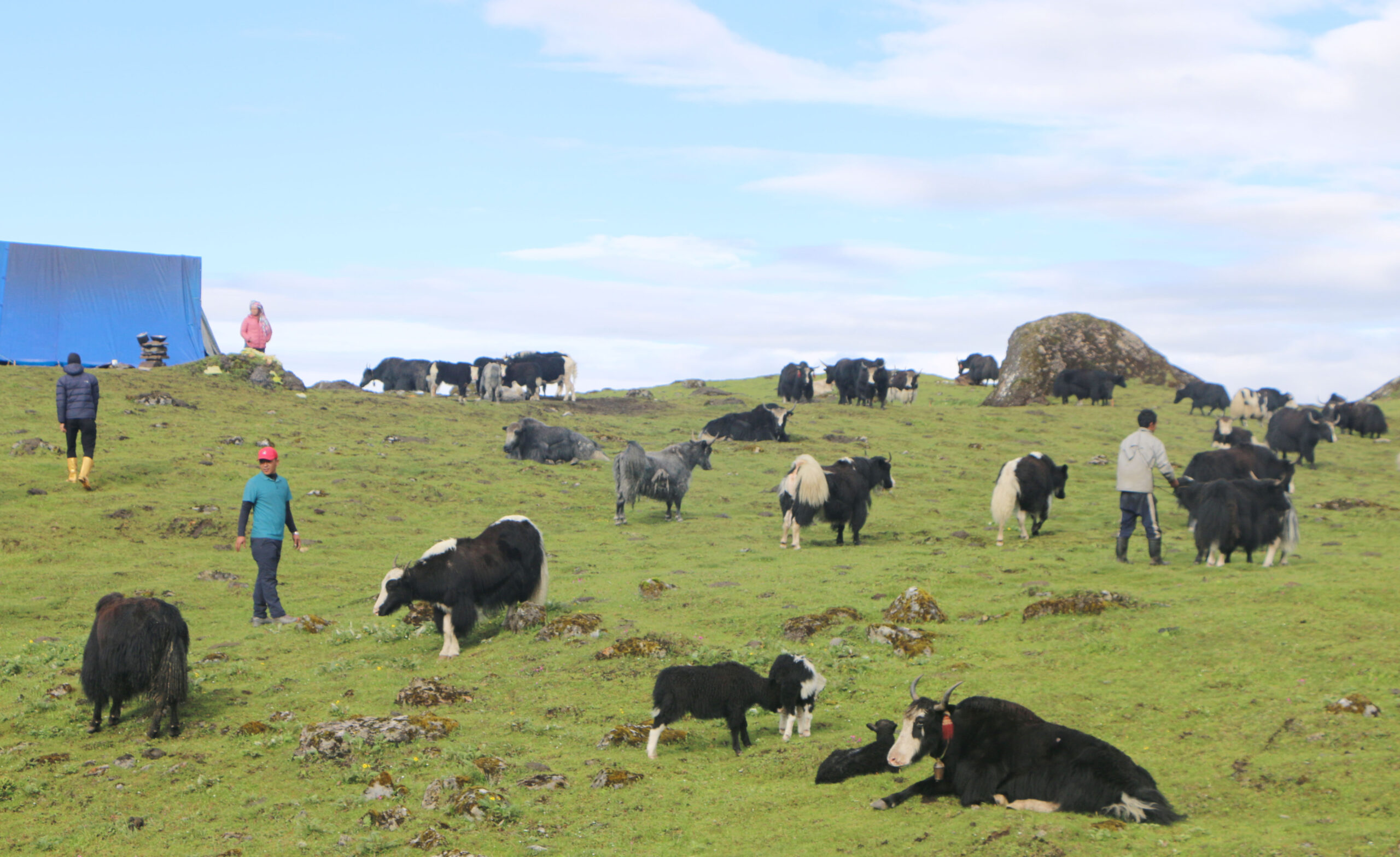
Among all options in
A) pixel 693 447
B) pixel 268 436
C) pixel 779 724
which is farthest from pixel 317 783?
pixel 268 436

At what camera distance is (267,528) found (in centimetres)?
1477

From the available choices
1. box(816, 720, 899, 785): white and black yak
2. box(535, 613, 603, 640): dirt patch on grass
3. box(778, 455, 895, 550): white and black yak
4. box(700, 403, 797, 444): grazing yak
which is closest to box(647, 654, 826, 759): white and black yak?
box(816, 720, 899, 785): white and black yak

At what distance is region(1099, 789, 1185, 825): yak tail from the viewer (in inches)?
279

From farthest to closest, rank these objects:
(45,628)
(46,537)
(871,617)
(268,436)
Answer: (268,436), (46,537), (45,628), (871,617)

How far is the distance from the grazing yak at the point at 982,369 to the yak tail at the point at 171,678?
53.5 metres

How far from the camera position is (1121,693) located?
10062mm

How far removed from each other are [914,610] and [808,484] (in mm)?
6485

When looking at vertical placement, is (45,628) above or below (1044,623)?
below

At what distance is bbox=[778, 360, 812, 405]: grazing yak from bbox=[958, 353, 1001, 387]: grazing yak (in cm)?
1832

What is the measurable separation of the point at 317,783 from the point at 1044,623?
26.6 feet

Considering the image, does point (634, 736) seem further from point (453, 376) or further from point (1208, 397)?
point (1208, 397)

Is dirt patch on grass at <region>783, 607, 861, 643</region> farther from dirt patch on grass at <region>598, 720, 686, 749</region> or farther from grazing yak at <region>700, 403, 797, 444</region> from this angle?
grazing yak at <region>700, 403, 797, 444</region>

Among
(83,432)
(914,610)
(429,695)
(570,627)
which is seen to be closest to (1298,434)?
(914,610)

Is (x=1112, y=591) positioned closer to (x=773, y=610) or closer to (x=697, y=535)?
(x=773, y=610)
